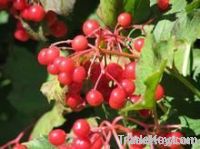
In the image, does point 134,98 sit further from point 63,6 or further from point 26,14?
point 26,14

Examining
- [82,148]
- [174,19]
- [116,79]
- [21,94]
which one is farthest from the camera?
[21,94]

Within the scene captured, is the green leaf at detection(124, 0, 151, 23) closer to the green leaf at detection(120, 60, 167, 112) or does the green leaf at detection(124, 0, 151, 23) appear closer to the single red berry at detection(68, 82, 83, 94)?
the single red berry at detection(68, 82, 83, 94)

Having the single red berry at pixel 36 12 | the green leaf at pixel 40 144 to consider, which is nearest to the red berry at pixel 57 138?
the green leaf at pixel 40 144

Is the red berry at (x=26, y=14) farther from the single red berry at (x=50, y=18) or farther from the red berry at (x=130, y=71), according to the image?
the red berry at (x=130, y=71)

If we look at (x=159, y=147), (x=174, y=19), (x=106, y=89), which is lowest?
(x=159, y=147)

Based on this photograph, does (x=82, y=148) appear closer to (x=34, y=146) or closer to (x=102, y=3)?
(x=34, y=146)

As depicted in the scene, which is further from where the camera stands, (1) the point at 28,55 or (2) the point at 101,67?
(1) the point at 28,55

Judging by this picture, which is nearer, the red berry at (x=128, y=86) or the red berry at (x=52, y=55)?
the red berry at (x=128, y=86)

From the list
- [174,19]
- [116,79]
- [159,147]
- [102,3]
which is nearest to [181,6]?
[174,19]
